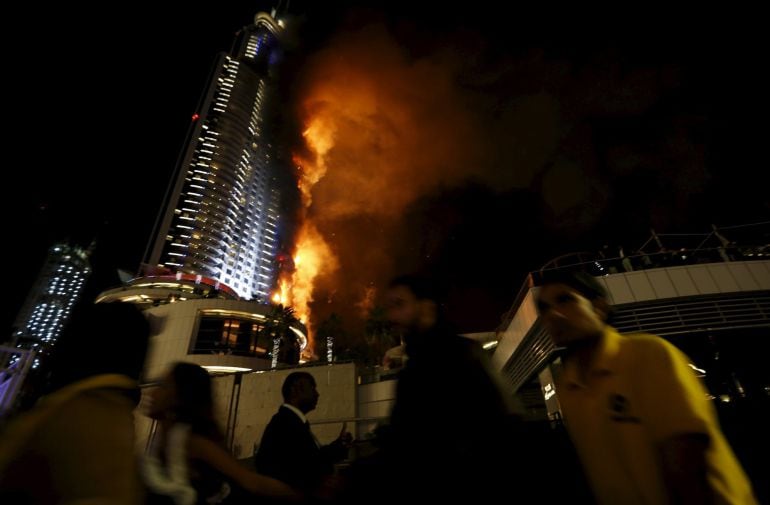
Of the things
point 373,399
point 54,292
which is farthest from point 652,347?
point 54,292

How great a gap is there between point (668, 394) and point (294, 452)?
9.08 feet

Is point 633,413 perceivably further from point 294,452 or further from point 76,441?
point 294,452

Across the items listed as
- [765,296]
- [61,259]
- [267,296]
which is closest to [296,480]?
[765,296]

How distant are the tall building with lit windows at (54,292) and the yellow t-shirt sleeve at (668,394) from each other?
5348 inches

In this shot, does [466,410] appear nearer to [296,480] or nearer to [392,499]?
[392,499]

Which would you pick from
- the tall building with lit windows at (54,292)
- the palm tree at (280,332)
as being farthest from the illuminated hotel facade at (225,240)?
the tall building with lit windows at (54,292)

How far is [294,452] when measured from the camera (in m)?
2.99

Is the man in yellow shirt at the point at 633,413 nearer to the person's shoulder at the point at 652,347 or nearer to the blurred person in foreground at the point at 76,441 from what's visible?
the person's shoulder at the point at 652,347

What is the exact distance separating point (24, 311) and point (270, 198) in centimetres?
7921

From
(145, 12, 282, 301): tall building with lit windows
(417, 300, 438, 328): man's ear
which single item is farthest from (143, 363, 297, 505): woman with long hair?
(145, 12, 282, 301): tall building with lit windows

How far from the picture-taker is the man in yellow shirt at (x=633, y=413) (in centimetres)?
134

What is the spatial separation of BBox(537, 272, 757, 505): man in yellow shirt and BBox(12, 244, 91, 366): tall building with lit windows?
135480 millimetres

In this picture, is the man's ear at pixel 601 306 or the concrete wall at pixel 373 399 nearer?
the man's ear at pixel 601 306

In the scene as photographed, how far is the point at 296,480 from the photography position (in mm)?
2830
